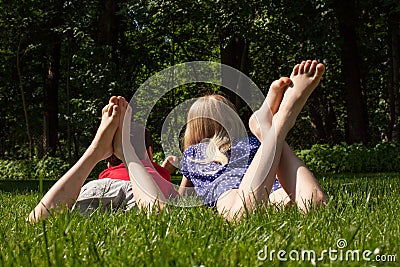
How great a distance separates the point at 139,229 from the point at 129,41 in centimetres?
1668

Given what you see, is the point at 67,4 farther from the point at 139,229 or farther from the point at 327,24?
the point at 139,229

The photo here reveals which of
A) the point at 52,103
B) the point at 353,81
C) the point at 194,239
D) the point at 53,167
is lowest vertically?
the point at 53,167

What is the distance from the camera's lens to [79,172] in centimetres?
315

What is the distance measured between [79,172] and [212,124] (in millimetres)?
1000

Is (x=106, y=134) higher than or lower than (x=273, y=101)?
lower

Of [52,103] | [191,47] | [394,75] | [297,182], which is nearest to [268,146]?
[297,182]

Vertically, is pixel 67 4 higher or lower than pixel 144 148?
higher

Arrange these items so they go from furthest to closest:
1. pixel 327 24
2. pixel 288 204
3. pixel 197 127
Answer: pixel 327 24, pixel 197 127, pixel 288 204

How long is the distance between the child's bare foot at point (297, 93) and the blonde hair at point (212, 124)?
56 cm

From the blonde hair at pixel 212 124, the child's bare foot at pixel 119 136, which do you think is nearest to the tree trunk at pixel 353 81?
the blonde hair at pixel 212 124

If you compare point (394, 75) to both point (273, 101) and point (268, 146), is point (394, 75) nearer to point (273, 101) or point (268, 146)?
point (273, 101)

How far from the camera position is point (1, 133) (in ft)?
90.0

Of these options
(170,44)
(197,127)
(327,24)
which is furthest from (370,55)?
(197,127)

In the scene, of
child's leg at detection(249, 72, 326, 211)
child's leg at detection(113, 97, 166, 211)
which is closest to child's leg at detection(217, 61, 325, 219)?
child's leg at detection(249, 72, 326, 211)
